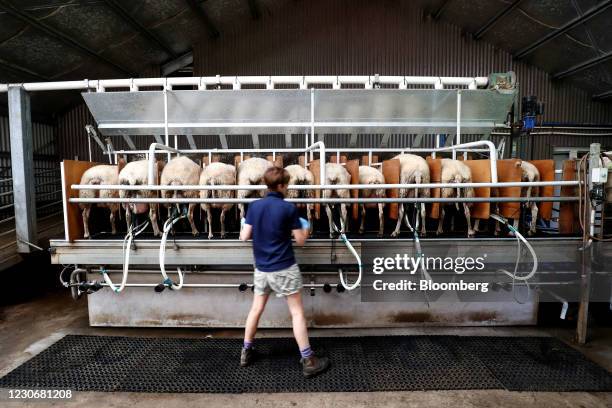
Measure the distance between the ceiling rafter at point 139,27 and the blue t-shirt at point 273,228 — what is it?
17.3 ft

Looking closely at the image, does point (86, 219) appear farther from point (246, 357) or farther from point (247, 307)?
point (246, 357)

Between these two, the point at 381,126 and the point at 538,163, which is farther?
the point at 381,126

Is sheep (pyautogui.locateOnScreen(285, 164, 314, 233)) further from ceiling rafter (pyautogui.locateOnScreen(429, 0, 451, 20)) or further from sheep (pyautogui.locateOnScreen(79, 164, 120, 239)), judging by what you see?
ceiling rafter (pyautogui.locateOnScreen(429, 0, 451, 20))

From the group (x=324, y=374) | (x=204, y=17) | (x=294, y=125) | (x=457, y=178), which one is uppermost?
(x=204, y=17)

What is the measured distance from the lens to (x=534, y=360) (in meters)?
2.80

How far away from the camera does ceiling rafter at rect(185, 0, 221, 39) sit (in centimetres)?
674

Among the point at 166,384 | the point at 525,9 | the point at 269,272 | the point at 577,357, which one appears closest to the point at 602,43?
the point at 525,9

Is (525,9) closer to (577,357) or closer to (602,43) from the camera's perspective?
(602,43)

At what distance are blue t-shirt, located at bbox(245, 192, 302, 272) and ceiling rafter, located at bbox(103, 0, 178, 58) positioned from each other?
207 inches

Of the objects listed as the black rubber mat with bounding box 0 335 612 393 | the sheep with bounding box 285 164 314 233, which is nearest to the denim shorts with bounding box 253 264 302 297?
the black rubber mat with bounding box 0 335 612 393

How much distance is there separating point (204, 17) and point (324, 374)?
25.3ft

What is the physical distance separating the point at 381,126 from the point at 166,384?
12.1 feet

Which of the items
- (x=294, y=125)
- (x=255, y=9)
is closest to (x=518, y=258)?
(x=294, y=125)

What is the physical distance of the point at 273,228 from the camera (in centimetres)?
239
